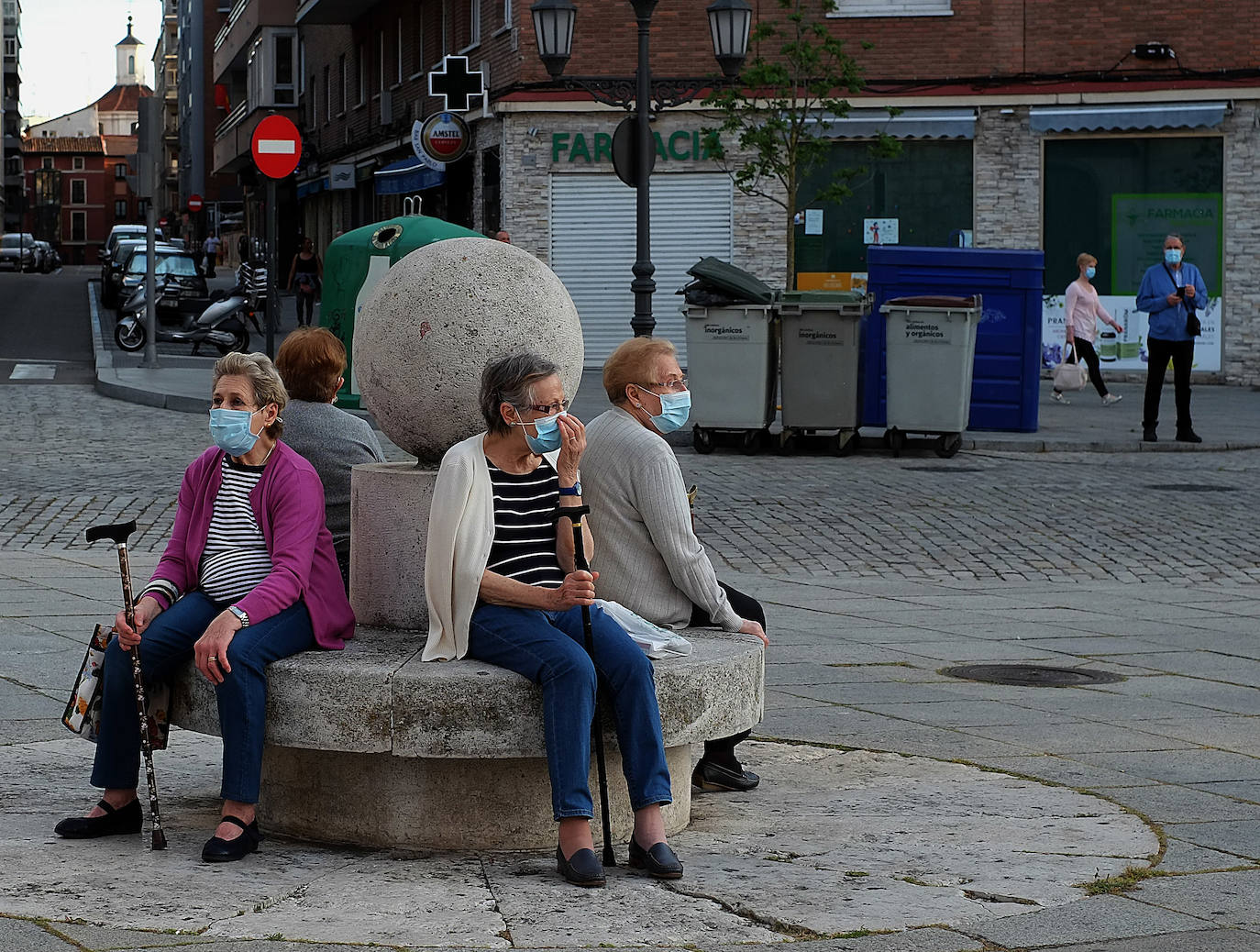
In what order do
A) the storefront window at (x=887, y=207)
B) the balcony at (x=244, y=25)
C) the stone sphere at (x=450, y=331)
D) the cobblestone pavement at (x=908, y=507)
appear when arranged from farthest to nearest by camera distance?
1. the balcony at (x=244, y=25)
2. the storefront window at (x=887, y=207)
3. the cobblestone pavement at (x=908, y=507)
4. the stone sphere at (x=450, y=331)

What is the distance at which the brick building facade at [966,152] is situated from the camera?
1007 inches

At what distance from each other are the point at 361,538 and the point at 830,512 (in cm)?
736

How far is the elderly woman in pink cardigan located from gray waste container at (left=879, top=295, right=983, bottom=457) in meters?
11.5

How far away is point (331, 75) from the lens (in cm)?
4369

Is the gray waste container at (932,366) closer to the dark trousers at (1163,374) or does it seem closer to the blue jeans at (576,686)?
the dark trousers at (1163,374)

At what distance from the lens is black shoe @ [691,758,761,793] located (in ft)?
19.1

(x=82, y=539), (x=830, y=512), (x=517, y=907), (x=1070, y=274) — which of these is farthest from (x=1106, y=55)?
(x=517, y=907)

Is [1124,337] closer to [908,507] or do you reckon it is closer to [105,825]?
[908,507]

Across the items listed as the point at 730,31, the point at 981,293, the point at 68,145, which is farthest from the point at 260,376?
the point at 68,145

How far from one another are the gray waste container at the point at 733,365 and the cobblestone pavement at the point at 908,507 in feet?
1.14

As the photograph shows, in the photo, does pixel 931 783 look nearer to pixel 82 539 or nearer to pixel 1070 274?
pixel 82 539

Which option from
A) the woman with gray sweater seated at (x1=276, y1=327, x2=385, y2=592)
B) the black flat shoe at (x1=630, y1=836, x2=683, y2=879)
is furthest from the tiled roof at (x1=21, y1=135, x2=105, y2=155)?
the black flat shoe at (x1=630, y1=836, x2=683, y2=879)

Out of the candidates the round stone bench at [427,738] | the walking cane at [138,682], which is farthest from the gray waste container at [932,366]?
the walking cane at [138,682]

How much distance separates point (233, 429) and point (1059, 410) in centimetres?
1675
